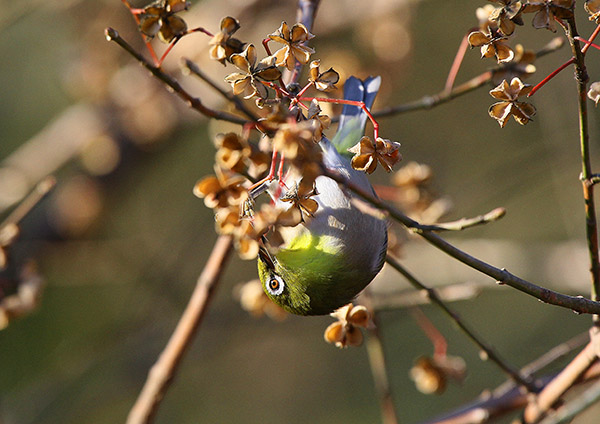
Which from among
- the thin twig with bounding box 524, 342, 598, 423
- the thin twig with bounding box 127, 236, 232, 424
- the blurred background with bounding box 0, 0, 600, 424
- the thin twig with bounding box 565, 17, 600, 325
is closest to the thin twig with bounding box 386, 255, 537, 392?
the thin twig with bounding box 524, 342, 598, 423

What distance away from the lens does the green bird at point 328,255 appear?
1.48 metres

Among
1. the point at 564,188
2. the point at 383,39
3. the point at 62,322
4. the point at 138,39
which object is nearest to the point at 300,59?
the point at 383,39

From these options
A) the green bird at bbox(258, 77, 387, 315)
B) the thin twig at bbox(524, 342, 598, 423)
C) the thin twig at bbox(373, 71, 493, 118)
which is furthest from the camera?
the thin twig at bbox(373, 71, 493, 118)

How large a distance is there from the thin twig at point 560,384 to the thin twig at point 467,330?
0.11 ft

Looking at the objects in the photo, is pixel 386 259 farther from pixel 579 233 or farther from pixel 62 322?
pixel 62 322

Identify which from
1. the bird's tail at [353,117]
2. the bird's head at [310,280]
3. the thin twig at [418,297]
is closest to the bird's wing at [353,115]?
the bird's tail at [353,117]

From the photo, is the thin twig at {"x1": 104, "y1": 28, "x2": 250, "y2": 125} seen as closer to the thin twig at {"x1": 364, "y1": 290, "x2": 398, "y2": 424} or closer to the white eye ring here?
the white eye ring

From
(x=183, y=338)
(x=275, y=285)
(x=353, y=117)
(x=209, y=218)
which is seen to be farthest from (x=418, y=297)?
(x=209, y=218)

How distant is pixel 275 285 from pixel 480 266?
2.18 ft

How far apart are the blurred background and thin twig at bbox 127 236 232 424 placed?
49 centimetres

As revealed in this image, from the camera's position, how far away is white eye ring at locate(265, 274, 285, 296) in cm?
155

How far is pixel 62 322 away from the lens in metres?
5.27

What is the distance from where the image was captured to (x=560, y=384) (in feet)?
4.74

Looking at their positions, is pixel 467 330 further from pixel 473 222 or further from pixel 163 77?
pixel 163 77
